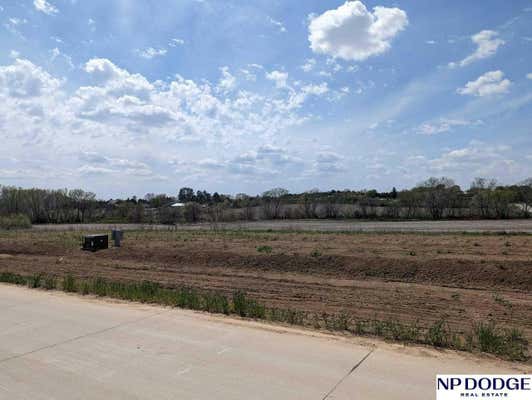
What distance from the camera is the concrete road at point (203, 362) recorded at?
451 cm

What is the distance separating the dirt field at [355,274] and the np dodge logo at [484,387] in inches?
153

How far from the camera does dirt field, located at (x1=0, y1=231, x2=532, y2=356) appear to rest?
36.0 feet

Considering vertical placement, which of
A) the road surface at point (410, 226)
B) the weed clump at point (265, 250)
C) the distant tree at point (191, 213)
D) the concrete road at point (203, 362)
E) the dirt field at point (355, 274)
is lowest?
the dirt field at point (355, 274)

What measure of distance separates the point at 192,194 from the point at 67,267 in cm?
13682

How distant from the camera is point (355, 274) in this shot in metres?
17.3

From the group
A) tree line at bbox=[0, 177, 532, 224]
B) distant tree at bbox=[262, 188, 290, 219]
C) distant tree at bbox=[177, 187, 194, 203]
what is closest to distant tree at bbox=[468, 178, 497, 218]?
tree line at bbox=[0, 177, 532, 224]

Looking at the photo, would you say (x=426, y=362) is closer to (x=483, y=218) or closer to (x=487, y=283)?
(x=487, y=283)

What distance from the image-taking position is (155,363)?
5320mm

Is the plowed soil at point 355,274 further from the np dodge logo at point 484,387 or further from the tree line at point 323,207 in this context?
the tree line at point 323,207

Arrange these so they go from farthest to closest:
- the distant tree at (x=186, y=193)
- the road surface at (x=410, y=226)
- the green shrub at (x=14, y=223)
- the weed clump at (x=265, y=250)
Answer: the distant tree at (x=186, y=193) < the green shrub at (x=14, y=223) < the road surface at (x=410, y=226) < the weed clump at (x=265, y=250)

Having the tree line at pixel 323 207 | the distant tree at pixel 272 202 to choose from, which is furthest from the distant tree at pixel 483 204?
the distant tree at pixel 272 202

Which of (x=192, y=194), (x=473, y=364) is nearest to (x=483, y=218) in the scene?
(x=473, y=364)

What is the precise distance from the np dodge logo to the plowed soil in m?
3.90

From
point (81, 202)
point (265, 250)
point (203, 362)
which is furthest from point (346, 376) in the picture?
point (81, 202)
